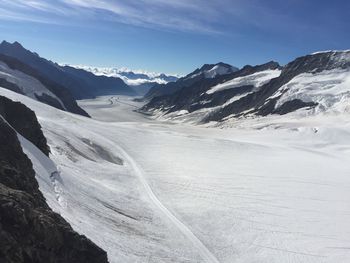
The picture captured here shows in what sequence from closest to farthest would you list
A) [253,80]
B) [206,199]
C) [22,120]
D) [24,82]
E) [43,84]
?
[22,120]
[206,199]
[24,82]
[43,84]
[253,80]

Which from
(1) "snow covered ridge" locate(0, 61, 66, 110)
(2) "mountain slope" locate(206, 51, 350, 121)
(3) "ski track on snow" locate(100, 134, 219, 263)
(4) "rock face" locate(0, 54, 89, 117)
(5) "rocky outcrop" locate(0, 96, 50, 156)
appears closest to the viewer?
(3) "ski track on snow" locate(100, 134, 219, 263)

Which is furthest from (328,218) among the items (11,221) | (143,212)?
(11,221)

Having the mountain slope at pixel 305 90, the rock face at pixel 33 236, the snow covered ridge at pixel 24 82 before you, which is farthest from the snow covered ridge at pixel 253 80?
the rock face at pixel 33 236

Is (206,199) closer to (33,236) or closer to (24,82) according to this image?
(33,236)

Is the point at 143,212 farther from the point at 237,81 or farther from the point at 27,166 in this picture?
the point at 237,81

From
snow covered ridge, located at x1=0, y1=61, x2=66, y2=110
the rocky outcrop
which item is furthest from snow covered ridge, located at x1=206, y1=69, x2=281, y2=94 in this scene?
the rocky outcrop

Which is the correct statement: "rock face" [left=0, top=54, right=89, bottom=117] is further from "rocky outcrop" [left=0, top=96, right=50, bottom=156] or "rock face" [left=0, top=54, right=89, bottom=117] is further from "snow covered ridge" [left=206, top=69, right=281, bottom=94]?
"rocky outcrop" [left=0, top=96, right=50, bottom=156]

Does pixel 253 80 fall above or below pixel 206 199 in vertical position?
above

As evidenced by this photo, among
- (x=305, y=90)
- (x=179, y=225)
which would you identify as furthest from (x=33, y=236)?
(x=305, y=90)
